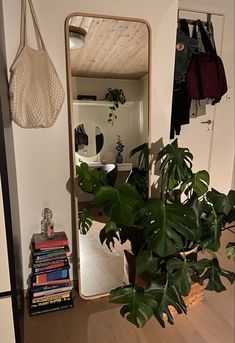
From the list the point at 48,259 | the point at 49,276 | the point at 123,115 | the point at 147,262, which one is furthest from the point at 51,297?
the point at 123,115

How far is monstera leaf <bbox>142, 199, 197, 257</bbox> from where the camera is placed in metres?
1.17

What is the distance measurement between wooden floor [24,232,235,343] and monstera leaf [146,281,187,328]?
25cm

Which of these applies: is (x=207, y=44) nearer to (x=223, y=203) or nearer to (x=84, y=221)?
(x=223, y=203)

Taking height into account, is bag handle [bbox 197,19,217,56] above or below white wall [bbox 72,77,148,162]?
above

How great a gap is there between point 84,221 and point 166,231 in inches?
25.3

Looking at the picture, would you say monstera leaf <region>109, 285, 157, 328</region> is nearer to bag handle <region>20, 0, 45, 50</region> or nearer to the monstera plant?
the monstera plant

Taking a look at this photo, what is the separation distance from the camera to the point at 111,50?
5.22ft

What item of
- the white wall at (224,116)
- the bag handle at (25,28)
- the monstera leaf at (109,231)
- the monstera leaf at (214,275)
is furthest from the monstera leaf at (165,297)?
the white wall at (224,116)

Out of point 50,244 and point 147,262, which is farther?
point 50,244

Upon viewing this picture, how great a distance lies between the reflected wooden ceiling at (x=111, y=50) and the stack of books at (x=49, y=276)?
1.03 m

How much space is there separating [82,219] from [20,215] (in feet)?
1.25

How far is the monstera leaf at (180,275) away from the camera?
1.24 meters

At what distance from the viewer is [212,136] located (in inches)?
100

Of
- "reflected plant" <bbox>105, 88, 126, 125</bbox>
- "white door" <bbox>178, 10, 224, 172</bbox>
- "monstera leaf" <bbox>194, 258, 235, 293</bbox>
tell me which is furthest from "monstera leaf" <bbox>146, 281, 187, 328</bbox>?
"white door" <bbox>178, 10, 224, 172</bbox>
